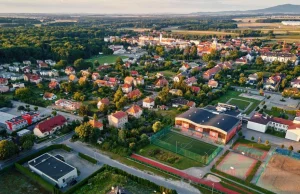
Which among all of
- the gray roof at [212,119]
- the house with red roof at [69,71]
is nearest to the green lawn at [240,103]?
the gray roof at [212,119]

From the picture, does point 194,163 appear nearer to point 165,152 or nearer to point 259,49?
point 165,152

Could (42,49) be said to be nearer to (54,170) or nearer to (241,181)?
(54,170)

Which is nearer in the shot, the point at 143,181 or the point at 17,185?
the point at 143,181

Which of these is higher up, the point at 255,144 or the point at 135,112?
the point at 135,112

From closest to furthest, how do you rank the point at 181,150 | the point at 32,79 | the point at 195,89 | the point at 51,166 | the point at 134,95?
the point at 51,166 < the point at 181,150 < the point at 134,95 < the point at 195,89 < the point at 32,79

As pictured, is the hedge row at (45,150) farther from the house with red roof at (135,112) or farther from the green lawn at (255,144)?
the green lawn at (255,144)

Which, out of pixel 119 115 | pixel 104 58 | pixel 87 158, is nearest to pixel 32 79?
pixel 119 115

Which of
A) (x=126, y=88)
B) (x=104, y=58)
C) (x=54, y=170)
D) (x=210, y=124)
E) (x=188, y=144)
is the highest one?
(x=104, y=58)
